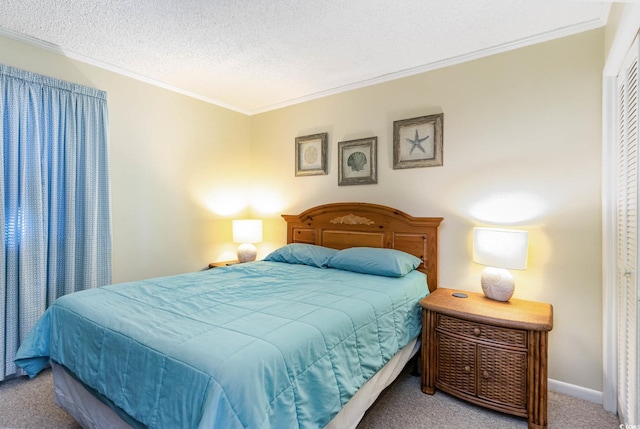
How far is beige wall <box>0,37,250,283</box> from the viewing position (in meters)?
2.89

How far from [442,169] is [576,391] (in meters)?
1.87

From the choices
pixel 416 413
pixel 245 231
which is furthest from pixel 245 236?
pixel 416 413

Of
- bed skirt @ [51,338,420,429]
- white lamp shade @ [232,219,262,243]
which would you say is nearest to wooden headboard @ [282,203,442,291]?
white lamp shade @ [232,219,262,243]

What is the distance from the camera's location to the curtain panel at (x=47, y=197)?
7.54ft

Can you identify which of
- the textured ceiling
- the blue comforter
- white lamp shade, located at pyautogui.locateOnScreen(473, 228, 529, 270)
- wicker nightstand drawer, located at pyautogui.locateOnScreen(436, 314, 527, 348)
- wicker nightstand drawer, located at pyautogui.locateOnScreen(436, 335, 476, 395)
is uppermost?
the textured ceiling

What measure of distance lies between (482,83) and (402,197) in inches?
45.2

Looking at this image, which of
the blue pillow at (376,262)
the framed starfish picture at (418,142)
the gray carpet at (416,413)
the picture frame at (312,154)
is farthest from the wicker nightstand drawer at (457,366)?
the picture frame at (312,154)

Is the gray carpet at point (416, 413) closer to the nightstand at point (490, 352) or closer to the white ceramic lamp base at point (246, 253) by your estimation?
the nightstand at point (490, 352)

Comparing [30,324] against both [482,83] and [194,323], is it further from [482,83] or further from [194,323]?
[482,83]

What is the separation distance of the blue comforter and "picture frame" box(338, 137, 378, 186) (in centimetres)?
131

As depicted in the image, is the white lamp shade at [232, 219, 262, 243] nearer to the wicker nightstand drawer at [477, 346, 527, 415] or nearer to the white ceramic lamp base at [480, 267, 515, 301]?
the white ceramic lamp base at [480, 267, 515, 301]

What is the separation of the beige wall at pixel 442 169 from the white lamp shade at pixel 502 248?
0.31m

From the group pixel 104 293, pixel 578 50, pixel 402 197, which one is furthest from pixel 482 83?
pixel 104 293

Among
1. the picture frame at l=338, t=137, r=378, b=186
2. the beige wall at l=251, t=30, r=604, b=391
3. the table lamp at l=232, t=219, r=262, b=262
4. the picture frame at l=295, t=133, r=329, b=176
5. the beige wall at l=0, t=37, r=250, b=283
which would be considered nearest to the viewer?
the beige wall at l=251, t=30, r=604, b=391
